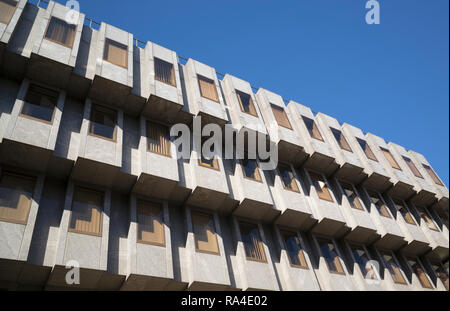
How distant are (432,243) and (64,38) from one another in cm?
2511

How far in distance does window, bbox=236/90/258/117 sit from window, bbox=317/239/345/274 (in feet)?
27.0

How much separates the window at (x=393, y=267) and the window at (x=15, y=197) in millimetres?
19443

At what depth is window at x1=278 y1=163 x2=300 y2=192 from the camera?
19.3m

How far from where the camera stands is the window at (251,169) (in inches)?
707

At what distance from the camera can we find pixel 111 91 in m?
15.6

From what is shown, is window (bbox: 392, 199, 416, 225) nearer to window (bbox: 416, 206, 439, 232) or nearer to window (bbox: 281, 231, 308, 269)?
window (bbox: 416, 206, 439, 232)

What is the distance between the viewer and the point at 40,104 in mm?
14078

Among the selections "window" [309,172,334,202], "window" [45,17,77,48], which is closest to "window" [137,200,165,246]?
"window" [45,17,77,48]

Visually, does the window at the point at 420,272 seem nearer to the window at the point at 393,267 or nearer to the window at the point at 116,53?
the window at the point at 393,267

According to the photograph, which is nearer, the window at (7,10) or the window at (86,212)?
the window at (86,212)

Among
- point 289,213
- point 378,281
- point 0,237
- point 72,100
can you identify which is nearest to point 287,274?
point 289,213

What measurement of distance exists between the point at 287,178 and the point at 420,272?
1143cm

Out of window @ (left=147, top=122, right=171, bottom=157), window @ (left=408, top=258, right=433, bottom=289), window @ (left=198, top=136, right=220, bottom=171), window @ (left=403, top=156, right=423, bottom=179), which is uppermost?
window @ (left=403, top=156, right=423, bottom=179)

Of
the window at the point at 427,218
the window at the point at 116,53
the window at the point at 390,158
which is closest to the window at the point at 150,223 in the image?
the window at the point at 116,53
